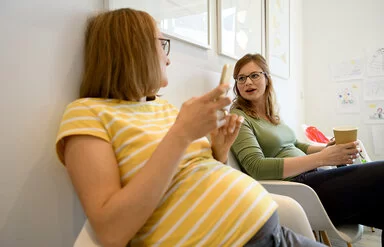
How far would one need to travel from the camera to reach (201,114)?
559 mm

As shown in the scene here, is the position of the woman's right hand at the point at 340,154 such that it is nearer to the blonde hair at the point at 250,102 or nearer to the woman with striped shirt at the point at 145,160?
the blonde hair at the point at 250,102

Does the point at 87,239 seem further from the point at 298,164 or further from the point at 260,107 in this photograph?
the point at 260,107

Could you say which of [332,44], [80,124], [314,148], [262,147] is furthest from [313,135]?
[80,124]

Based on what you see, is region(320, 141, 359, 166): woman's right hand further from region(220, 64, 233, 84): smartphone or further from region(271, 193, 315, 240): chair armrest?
region(220, 64, 233, 84): smartphone

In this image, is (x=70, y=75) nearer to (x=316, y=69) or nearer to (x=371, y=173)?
(x=371, y=173)

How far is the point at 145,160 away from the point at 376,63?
9.85 ft

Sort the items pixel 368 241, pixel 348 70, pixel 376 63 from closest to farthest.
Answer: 1. pixel 368 241
2. pixel 376 63
3. pixel 348 70

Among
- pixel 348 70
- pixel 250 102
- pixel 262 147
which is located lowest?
pixel 262 147

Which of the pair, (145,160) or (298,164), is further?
(298,164)

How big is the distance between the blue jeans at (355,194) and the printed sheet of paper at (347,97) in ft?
6.60

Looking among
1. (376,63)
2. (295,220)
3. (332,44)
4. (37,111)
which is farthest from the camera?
(332,44)

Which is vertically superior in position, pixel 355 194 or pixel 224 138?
pixel 224 138

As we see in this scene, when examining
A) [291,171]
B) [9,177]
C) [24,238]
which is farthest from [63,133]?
[291,171]

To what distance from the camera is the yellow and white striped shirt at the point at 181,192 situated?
1.93 feet
